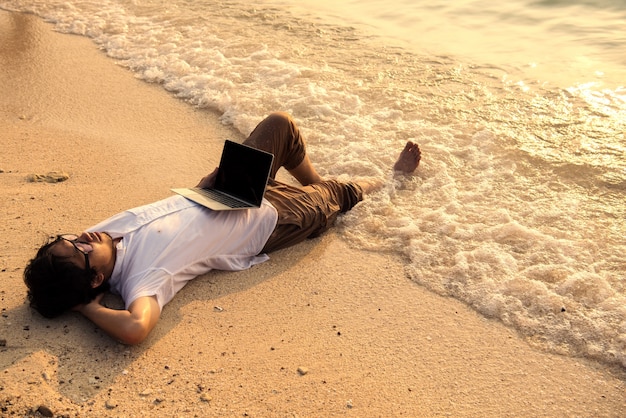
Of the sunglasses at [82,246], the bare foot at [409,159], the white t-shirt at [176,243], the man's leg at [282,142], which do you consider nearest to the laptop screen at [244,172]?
the white t-shirt at [176,243]

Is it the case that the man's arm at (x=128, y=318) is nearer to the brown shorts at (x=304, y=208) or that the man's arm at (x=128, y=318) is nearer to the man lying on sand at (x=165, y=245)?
the man lying on sand at (x=165, y=245)

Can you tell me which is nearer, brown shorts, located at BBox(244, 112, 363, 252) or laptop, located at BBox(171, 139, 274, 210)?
laptop, located at BBox(171, 139, 274, 210)

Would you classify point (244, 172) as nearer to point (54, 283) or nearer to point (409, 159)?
point (54, 283)

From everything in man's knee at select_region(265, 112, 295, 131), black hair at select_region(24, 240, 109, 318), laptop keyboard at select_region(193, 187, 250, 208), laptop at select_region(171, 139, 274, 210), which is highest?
man's knee at select_region(265, 112, 295, 131)

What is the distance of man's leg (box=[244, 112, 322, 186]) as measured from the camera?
3822 millimetres

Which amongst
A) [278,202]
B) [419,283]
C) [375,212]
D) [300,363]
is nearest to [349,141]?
[375,212]

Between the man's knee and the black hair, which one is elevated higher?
the man's knee

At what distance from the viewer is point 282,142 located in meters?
3.90

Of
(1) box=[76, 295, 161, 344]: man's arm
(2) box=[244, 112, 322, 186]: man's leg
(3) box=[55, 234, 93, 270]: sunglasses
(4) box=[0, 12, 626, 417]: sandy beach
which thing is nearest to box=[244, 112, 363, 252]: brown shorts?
(2) box=[244, 112, 322, 186]: man's leg

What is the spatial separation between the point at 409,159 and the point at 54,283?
8.60 ft

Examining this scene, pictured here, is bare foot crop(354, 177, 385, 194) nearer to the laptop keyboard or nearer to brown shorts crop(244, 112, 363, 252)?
brown shorts crop(244, 112, 363, 252)

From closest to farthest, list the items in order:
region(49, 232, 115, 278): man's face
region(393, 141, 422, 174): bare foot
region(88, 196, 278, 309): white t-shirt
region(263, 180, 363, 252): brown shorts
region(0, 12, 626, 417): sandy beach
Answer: region(0, 12, 626, 417): sandy beach
region(49, 232, 115, 278): man's face
region(88, 196, 278, 309): white t-shirt
region(263, 180, 363, 252): brown shorts
region(393, 141, 422, 174): bare foot

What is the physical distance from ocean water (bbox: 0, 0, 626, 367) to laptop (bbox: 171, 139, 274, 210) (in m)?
0.76

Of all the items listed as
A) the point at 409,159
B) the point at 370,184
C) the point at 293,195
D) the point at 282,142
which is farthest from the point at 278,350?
the point at 409,159
